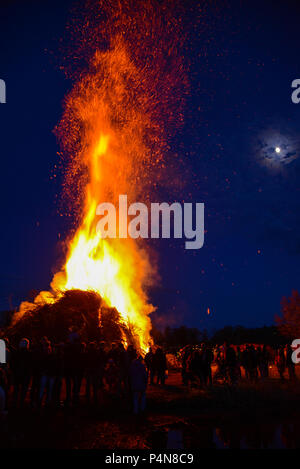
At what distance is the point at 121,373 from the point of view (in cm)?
1180

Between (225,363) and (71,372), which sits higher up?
(71,372)

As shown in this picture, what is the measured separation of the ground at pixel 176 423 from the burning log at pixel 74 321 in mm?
7874

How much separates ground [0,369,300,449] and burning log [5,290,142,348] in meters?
7.87

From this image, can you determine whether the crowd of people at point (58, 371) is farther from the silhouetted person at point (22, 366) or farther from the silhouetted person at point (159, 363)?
the silhouetted person at point (159, 363)

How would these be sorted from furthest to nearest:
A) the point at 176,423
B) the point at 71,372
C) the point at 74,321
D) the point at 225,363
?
1. the point at 74,321
2. the point at 225,363
3. the point at 71,372
4. the point at 176,423

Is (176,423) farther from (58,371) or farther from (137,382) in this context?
(58,371)

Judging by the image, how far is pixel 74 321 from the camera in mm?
19281

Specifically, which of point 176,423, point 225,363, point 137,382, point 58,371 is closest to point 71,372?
point 58,371

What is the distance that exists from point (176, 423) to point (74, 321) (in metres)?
11.6

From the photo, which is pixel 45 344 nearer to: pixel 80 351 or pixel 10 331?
pixel 80 351

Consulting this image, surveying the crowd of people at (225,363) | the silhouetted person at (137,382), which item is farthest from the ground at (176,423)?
the crowd of people at (225,363)

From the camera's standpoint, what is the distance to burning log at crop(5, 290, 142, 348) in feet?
62.1

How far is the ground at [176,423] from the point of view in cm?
703

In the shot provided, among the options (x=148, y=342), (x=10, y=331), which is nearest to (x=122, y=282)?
(x=148, y=342)
